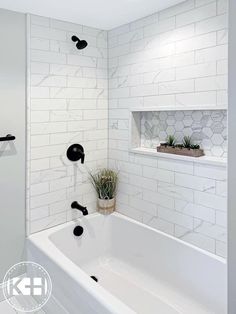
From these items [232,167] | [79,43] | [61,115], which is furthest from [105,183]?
[232,167]

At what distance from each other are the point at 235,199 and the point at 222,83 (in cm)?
138

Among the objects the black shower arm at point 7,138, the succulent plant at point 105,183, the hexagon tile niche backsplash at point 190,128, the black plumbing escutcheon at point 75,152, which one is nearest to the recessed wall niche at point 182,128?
the hexagon tile niche backsplash at point 190,128

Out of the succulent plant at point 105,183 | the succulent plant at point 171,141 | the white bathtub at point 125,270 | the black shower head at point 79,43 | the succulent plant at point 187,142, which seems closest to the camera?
the white bathtub at point 125,270

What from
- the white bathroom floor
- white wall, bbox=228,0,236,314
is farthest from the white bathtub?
white wall, bbox=228,0,236,314

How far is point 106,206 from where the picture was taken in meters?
2.58

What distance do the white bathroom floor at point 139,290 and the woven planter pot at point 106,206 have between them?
453 mm

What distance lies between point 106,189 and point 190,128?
1.00 m

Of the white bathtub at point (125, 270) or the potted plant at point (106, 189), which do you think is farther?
the potted plant at point (106, 189)

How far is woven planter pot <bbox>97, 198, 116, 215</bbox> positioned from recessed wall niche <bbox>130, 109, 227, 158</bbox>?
594 millimetres

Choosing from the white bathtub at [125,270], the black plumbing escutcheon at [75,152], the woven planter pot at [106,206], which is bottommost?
the white bathtub at [125,270]

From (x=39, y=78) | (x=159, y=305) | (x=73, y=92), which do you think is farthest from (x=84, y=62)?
(x=159, y=305)

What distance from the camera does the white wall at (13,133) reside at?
2.05m

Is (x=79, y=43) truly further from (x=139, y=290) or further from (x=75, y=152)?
(x=139, y=290)

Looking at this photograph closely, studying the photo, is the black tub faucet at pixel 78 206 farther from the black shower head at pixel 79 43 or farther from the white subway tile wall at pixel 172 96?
the black shower head at pixel 79 43
